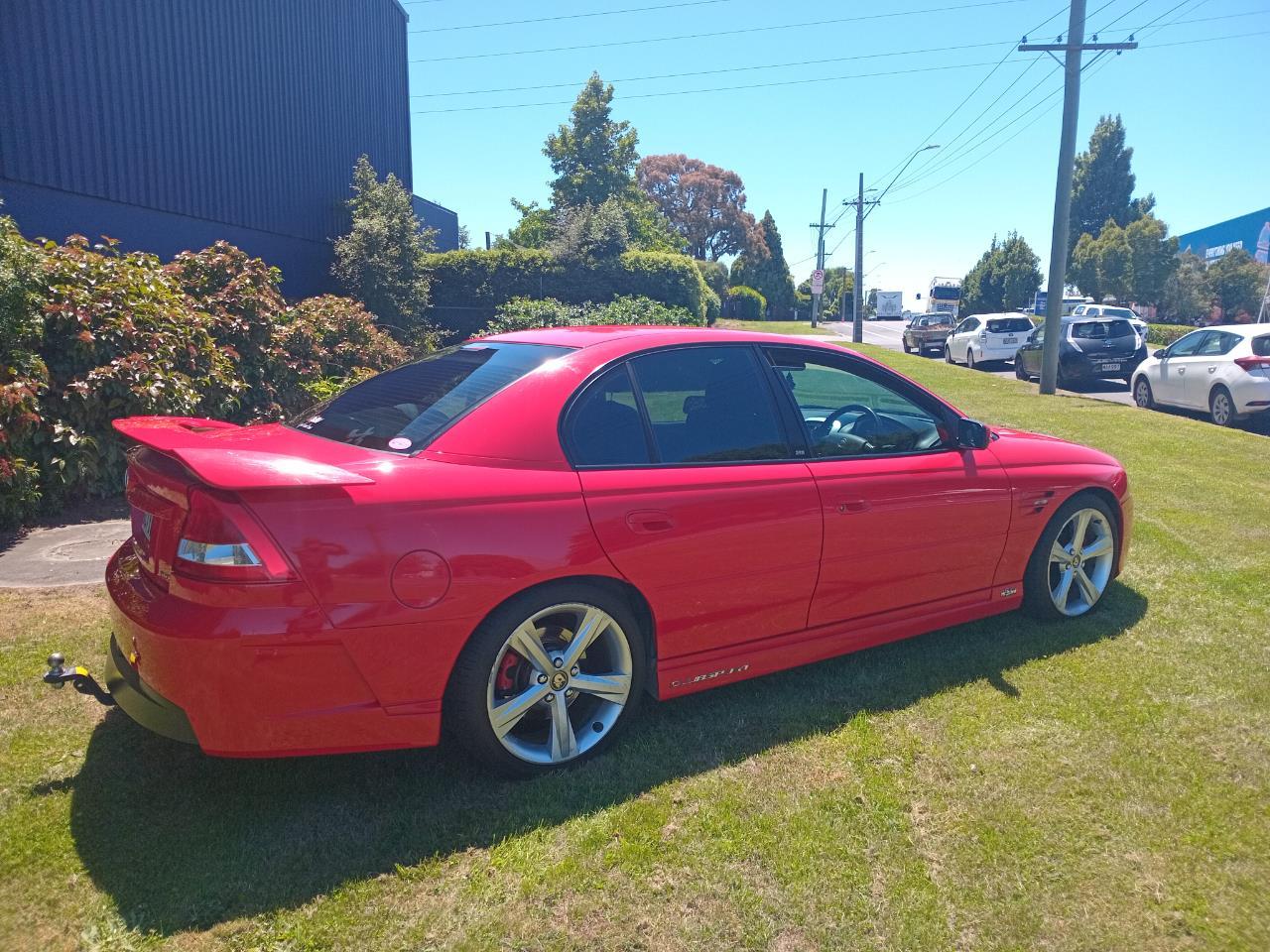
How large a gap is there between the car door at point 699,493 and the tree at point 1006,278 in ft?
223

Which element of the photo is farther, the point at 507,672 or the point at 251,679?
the point at 507,672

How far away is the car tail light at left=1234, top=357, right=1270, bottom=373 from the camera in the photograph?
12.2 metres

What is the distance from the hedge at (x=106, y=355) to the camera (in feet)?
18.9

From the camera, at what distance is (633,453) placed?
3193mm

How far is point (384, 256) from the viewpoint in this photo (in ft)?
48.6

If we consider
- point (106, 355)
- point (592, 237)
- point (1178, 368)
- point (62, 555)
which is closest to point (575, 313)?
point (592, 237)

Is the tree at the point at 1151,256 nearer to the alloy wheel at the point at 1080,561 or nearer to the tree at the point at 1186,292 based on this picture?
the tree at the point at 1186,292

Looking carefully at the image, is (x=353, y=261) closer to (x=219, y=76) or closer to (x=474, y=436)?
(x=219, y=76)

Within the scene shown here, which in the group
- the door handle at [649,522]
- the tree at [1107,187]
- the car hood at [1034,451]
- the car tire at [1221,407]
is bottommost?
the car tire at [1221,407]

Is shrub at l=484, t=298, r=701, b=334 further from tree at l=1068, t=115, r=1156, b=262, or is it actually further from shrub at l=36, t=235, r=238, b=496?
tree at l=1068, t=115, r=1156, b=262

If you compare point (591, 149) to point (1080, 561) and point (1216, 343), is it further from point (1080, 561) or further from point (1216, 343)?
point (1080, 561)

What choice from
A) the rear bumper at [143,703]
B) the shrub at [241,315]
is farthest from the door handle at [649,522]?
the shrub at [241,315]

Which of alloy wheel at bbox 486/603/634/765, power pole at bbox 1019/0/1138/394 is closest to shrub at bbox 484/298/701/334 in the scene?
power pole at bbox 1019/0/1138/394

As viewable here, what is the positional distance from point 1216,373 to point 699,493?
12924 mm
